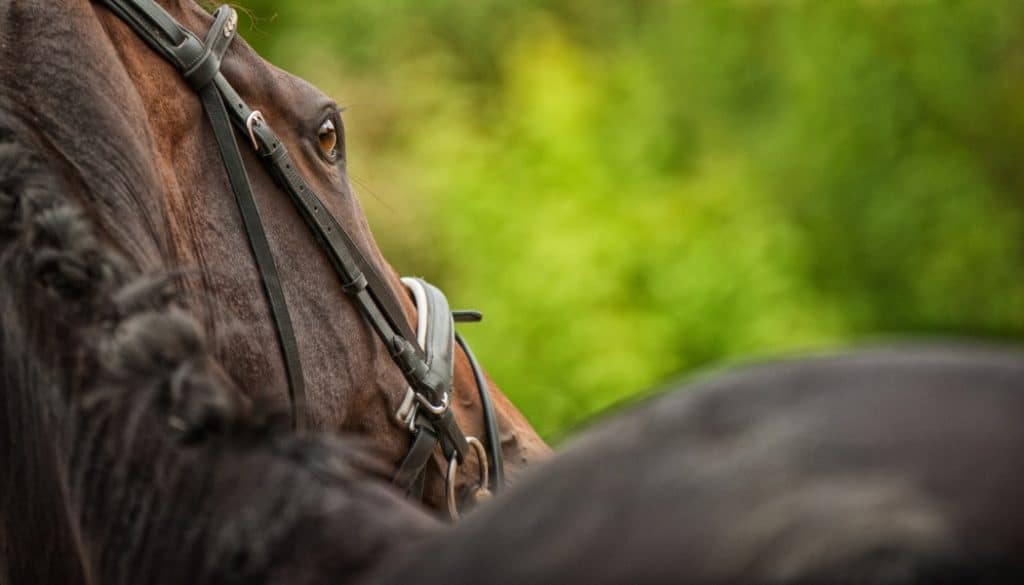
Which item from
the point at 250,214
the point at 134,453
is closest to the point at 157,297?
the point at 134,453

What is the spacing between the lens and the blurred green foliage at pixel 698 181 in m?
9.20

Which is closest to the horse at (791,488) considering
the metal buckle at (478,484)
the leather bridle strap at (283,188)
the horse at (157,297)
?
the horse at (157,297)

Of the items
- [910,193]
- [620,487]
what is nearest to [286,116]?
[620,487]

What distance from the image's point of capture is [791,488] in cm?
125

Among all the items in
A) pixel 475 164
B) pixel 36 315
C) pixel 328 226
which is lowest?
pixel 36 315

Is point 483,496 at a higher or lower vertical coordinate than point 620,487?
higher

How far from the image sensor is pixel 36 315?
195cm

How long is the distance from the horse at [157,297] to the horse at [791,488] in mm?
404

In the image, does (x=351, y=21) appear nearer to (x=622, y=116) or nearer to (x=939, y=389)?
(x=622, y=116)

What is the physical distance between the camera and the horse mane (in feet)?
5.10

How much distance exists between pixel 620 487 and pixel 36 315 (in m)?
0.99

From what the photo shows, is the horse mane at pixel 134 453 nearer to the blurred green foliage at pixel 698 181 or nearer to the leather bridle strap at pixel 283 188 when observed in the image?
the leather bridle strap at pixel 283 188

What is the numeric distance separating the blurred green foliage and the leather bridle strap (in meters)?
5.63

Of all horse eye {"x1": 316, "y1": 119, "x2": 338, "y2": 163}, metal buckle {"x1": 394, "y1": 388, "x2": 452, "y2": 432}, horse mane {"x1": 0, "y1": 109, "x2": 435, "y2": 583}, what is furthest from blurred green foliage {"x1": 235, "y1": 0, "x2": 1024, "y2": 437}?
horse mane {"x1": 0, "y1": 109, "x2": 435, "y2": 583}
